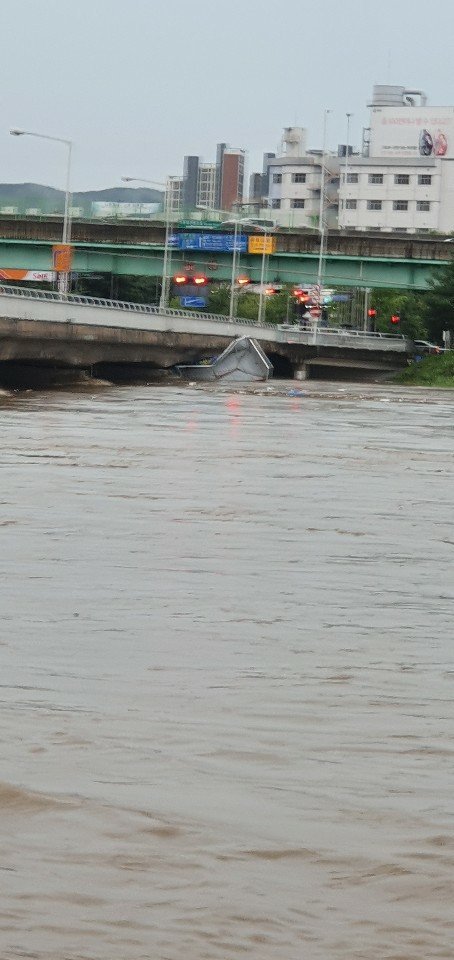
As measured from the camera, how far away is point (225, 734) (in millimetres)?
7586

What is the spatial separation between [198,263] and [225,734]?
114301 mm

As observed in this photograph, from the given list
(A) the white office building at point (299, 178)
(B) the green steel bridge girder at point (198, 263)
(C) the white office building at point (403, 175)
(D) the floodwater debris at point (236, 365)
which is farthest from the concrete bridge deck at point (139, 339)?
(A) the white office building at point (299, 178)

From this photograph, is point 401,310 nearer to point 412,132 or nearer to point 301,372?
point 412,132

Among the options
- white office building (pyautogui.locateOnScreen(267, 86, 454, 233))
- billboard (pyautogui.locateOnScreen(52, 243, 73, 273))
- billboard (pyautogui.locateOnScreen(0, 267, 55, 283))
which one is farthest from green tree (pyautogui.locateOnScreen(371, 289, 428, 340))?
billboard (pyautogui.locateOnScreen(52, 243, 73, 273))

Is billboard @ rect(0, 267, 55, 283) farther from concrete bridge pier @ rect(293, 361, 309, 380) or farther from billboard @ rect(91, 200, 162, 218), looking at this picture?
concrete bridge pier @ rect(293, 361, 309, 380)

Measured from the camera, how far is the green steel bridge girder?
11344 cm

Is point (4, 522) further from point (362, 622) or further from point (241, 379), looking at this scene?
point (241, 379)

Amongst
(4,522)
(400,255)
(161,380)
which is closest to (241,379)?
(161,380)

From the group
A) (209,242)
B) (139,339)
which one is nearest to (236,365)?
(139,339)

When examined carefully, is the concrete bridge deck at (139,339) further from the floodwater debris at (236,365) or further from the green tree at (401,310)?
the green tree at (401,310)

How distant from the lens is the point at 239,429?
37.8 meters

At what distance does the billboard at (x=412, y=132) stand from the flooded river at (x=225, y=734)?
155025mm

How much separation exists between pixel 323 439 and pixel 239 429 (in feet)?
12.2

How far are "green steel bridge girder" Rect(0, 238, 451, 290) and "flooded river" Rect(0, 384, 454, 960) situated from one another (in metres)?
97.2
